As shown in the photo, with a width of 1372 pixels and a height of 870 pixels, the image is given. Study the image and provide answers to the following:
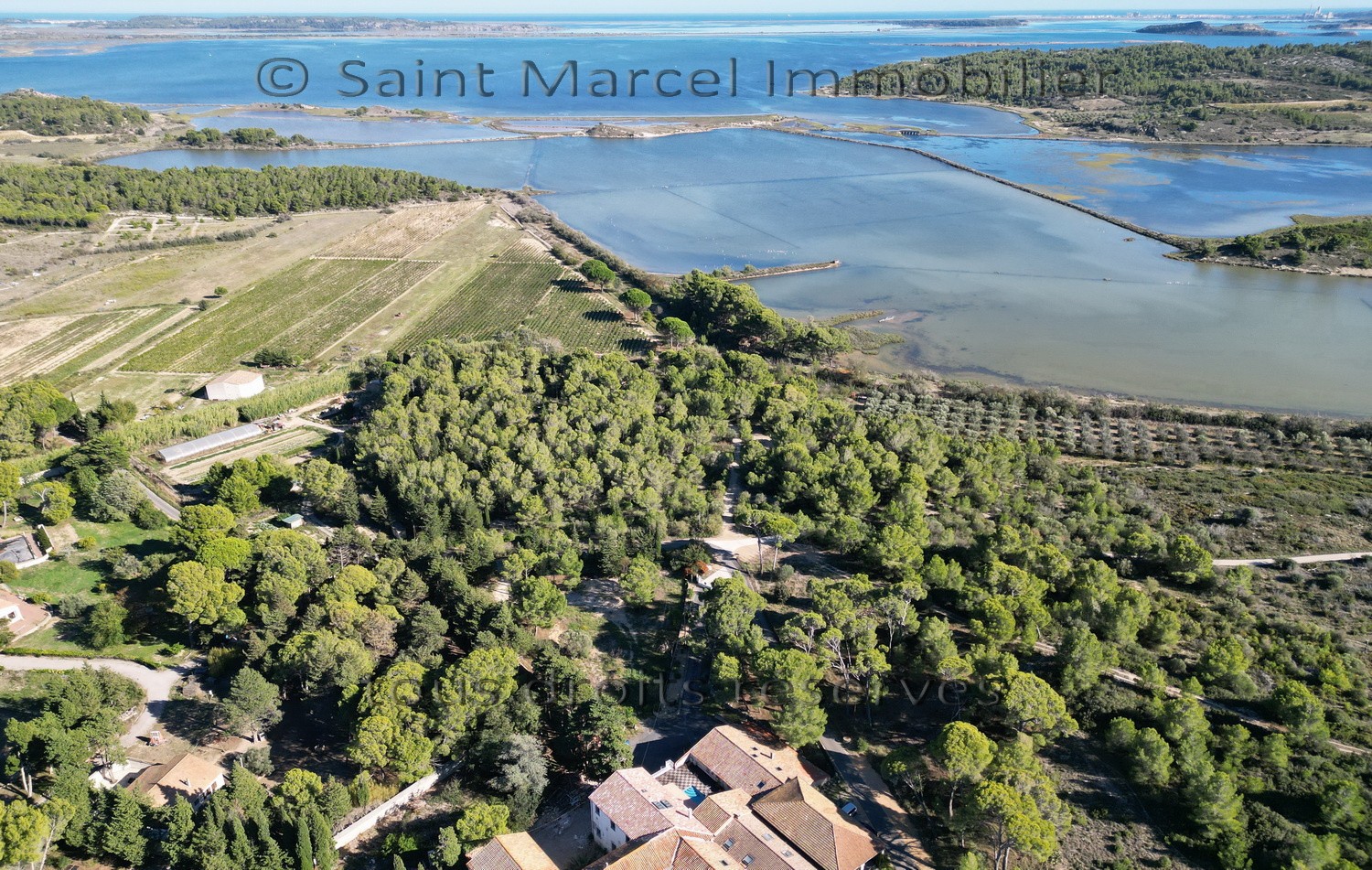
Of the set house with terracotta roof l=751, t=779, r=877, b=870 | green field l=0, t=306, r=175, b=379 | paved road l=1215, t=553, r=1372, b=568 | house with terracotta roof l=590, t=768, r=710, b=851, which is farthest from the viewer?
green field l=0, t=306, r=175, b=379

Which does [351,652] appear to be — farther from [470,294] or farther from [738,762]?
[470,294]

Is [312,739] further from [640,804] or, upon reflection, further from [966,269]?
[966,269]

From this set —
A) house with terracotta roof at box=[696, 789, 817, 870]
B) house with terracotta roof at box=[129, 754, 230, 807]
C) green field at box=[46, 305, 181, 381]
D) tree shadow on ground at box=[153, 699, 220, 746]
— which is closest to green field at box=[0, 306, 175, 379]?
green field at box=[46, 305, 181, 381]

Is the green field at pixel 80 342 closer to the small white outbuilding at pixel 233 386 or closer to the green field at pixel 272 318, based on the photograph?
the green field at pixel 272 318

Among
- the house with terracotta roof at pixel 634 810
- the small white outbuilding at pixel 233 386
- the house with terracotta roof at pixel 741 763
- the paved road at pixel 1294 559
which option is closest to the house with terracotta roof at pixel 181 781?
the house with terracotta roof at pixel 634 810

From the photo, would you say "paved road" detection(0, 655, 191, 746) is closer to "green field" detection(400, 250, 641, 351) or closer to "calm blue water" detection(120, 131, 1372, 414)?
"green field" detection(400, 250, 641, 351)

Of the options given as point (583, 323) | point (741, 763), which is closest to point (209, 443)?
point (583, 323)
